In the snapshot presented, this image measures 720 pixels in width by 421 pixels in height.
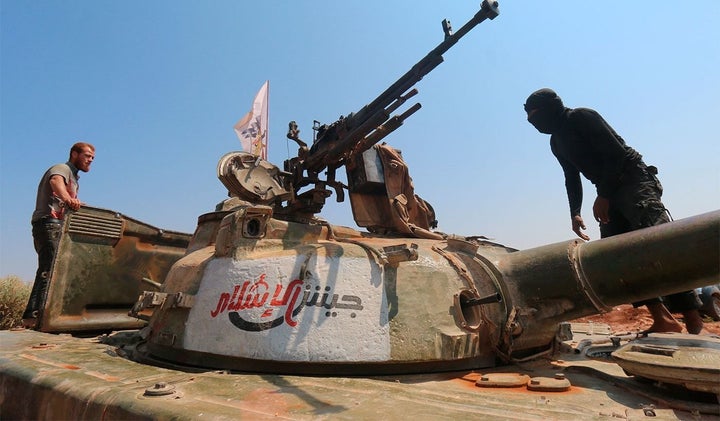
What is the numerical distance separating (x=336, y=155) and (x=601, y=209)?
2.99 meters

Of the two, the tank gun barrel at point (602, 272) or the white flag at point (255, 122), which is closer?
the tank gun barrel at point (602, 272)

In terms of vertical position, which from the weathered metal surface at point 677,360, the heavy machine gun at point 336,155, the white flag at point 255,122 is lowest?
the weathered metal surface at point 677,360

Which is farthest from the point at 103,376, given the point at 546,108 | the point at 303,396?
the point at 546,108

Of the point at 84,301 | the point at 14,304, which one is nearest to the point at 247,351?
the point at 84,301

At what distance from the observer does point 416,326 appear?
339 centimetres

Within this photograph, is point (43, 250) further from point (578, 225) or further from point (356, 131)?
point (578, 225)

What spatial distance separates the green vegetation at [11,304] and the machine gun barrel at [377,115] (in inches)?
466

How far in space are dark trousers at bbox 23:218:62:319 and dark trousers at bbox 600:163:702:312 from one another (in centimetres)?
613

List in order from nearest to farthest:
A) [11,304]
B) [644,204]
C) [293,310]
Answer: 1. [293,310]
2. [644,204]
3. [11,304]

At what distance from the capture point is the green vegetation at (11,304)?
43.5 feet

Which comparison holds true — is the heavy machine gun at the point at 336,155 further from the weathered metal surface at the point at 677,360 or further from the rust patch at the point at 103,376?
the weathered metal surface at the point at 677,360

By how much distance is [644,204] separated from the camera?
4.52m

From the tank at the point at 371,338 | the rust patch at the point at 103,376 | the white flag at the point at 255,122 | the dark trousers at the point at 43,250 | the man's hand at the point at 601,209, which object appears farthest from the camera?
the white flag at the point at 255,122

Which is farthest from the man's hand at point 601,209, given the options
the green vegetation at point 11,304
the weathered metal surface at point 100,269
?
the green vegetation at point 11,304
